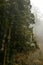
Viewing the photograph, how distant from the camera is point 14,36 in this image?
21391 millimetres

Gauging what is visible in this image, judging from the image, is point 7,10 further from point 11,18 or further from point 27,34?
point 27,34

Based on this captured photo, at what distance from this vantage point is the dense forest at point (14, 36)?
18.5 m

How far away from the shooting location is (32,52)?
74.3 ft

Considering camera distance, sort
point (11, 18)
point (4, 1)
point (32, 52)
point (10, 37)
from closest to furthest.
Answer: point (4, 1) < point (11, 18) < point (10, 37) < point (32, 52)

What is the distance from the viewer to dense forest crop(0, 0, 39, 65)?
60.8 feet

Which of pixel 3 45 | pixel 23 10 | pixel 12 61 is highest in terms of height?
pixel 23 10

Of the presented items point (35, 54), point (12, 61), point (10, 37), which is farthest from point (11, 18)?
point (35, 54)

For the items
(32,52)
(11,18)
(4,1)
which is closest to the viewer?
(4,1)

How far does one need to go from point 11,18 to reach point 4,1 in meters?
1.96

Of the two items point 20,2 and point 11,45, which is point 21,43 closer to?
point 11,45

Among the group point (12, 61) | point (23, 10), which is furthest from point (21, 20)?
point (12, 61)

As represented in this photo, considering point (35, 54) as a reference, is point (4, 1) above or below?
above

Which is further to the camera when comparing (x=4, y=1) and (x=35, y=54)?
(x=35, y=54)

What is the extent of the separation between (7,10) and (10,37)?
327 centimetres
